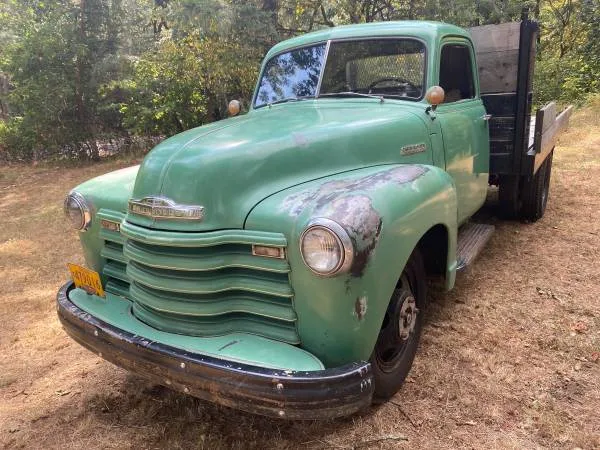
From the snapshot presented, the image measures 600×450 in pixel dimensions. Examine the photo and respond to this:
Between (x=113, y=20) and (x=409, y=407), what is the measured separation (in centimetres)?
1090

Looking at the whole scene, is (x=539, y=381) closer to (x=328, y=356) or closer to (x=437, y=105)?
(x=328, y=356)

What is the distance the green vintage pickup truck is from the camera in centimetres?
188

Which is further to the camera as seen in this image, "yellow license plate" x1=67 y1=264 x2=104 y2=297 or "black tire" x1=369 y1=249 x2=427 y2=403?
"yellow license plate" x1=67 y1=264 x2=104 y2=297

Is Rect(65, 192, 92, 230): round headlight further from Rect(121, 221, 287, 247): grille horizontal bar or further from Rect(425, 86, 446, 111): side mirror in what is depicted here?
Rect(425, 86, 446, 111): side mirror

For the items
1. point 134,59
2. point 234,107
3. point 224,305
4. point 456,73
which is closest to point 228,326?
point 224,305

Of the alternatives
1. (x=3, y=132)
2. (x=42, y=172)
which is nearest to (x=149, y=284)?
(x=42, y=172)

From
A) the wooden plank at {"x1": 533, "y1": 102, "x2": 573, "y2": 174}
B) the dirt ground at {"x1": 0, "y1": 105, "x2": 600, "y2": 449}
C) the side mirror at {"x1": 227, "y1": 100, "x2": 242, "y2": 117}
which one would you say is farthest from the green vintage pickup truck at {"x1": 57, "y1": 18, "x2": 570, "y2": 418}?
the wooden plank at {"x1": 533, "y1": 102, "x2": 573, "y2": 174}

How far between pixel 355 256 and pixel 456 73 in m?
2.31

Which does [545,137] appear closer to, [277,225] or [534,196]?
[534,196]

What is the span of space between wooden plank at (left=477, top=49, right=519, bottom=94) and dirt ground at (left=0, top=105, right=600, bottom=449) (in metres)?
1.42

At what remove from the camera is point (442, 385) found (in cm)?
262

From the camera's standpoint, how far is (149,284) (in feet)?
7.23

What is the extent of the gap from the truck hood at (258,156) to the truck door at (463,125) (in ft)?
1.40

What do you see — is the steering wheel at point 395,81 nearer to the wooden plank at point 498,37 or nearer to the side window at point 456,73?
the side window at point 456,73
